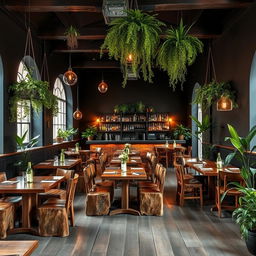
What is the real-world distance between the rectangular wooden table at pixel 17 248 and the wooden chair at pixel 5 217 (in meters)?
2.33

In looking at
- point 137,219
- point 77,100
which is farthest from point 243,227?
point 77,100

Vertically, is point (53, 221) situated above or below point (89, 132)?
below

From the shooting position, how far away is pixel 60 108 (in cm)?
1199

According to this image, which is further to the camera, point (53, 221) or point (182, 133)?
point (182, 133)

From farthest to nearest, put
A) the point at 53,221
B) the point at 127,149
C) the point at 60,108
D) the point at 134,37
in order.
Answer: the point at 60,108
the point at 127,149
the point at 53,221
the point at 134,37

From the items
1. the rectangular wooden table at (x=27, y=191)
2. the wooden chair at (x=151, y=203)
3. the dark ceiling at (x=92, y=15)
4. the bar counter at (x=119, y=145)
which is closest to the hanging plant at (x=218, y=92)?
the dark ceiling at (x=92, y=15)

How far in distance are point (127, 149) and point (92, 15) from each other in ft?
14.9

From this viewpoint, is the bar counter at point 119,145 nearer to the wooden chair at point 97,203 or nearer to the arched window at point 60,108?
the arched window at point 60,108

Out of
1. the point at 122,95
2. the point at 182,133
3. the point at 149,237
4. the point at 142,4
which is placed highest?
the point at 142,4

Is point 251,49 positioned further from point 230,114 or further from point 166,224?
point 166,224

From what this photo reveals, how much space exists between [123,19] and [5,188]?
285 centimetres

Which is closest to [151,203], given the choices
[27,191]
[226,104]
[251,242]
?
[251,242]

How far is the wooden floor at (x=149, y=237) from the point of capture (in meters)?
3.90

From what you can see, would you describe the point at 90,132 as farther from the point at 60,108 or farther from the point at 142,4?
the point at 142,4
